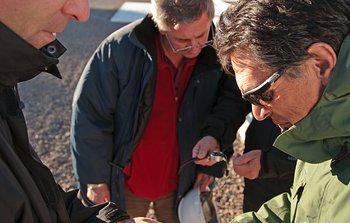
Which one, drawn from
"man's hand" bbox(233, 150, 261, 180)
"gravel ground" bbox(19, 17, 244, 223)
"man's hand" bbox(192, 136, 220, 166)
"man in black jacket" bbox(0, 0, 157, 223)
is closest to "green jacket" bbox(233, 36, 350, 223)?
"man's hand" bbox(233, 150, 261, 180)

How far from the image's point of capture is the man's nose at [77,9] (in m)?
1.66

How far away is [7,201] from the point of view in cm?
148

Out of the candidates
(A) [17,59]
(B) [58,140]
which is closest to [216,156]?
(A) [17,59]

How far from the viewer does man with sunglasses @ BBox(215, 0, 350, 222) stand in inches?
62.8

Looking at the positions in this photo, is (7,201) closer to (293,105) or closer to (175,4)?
(293,105)

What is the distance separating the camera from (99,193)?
3252 mm

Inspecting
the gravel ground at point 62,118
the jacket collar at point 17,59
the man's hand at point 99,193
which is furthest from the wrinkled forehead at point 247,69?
the gravel ground at point 62,118

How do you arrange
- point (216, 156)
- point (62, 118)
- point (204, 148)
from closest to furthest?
point (216, 156) → point (204, 148) → point (62, 118)

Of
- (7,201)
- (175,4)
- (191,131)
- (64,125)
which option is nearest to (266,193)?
(191,131)

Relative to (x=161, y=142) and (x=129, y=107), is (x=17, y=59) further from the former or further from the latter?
(x=161, y=142)

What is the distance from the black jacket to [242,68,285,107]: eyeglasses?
741 millimetres

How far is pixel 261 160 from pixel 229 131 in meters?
0.50

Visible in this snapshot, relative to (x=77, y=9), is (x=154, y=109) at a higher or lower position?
lower

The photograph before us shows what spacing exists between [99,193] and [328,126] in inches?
77.3
